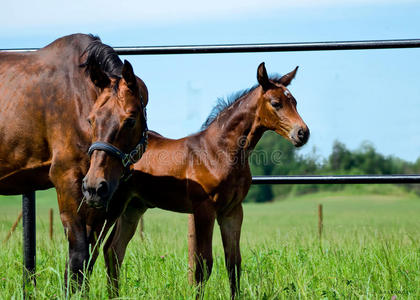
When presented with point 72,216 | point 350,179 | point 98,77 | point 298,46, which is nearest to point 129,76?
point 98,77

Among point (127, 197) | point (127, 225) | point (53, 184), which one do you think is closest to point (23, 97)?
point (53, 184)

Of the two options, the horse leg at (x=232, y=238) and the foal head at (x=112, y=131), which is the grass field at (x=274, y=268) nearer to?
the horse leg at (x=232, y=238)

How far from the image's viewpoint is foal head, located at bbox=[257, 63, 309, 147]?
298 centimetres

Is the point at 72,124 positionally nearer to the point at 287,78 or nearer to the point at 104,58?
the point at 104,58

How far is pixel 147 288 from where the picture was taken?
2887mm

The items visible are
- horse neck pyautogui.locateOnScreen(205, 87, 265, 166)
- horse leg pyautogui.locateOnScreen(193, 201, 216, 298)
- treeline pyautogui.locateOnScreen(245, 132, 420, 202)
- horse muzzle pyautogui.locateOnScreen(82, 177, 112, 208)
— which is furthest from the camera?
treeline pyautogui.locateOnScreen(245, 132, 420, 202)

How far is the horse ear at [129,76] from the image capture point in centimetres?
244

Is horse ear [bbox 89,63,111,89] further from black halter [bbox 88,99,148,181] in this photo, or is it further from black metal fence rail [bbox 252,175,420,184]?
black metal fence rail [bbox 252,175,420,184]

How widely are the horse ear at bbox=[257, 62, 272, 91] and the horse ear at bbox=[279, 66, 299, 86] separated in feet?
0.42

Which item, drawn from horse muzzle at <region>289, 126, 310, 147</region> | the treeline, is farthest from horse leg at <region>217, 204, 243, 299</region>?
the treeline

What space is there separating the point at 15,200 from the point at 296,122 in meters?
33.0

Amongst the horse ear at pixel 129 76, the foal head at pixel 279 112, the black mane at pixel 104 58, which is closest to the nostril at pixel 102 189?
the horse ear at pixel 129 76

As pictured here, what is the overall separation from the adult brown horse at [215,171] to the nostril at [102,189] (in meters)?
0.74

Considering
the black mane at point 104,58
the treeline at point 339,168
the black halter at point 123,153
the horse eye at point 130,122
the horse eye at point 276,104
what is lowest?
the treeline at point 339,168
